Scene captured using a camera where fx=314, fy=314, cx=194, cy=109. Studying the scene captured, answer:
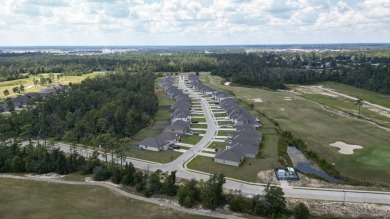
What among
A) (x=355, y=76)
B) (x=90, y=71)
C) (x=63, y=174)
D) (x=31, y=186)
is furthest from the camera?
(x=90, y=71)

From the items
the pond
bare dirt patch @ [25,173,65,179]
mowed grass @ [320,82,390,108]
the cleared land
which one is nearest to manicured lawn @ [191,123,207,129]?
the pond

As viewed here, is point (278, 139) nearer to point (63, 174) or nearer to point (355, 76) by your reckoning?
point (63, 174)

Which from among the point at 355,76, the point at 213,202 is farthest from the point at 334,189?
the point at 355,76

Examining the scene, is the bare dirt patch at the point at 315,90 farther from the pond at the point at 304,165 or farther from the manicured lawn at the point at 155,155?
the manicured lawn at the point at 155,155

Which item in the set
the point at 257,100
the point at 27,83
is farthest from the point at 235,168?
the point at 27,83

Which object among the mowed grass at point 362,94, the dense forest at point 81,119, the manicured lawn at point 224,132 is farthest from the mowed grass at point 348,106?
the dense forest at point 81,119

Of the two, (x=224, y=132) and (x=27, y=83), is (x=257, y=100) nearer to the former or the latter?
(x=224, y=132)

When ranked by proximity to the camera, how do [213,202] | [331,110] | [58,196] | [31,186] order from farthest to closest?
1. [331,110]
2. [31,186]
3. [58,196]
4. [213,202]
